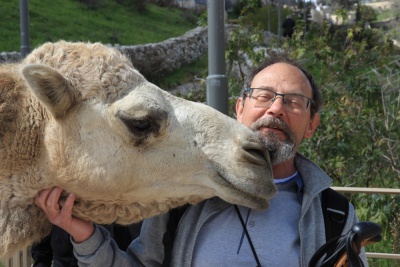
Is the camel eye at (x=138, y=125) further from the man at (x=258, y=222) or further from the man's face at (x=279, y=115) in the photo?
the man's face at (x=279, y=115)

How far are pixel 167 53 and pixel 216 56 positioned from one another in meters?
15.6

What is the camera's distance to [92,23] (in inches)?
807

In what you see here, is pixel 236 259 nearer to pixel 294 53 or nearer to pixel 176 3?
pixel 294 53

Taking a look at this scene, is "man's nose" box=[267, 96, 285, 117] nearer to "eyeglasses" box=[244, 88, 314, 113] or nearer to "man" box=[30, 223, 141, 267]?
"eyeglasses" box=[244, 88, 314, 113]

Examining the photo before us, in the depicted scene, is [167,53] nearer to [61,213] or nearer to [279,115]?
[279,115]

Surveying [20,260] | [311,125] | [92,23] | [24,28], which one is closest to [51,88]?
[311,125]

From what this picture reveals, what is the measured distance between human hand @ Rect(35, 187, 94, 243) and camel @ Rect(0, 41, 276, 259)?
4 centimetres

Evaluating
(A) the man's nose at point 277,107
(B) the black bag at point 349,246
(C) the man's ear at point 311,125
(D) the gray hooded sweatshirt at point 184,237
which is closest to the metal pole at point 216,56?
(C) the man's ear at point 311,125

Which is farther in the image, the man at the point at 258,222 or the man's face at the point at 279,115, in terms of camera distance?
the man's face at the point at 279,115

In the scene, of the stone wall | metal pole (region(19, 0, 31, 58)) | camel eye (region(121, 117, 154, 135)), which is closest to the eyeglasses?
camel eye (region(121, 117, 154, 135))

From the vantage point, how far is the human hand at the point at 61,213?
261 centimetres

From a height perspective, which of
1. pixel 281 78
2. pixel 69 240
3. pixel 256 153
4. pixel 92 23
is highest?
pixel 281 78

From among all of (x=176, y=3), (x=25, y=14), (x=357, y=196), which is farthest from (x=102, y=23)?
(x=357, y=196)

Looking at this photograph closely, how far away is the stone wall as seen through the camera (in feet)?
59.1
